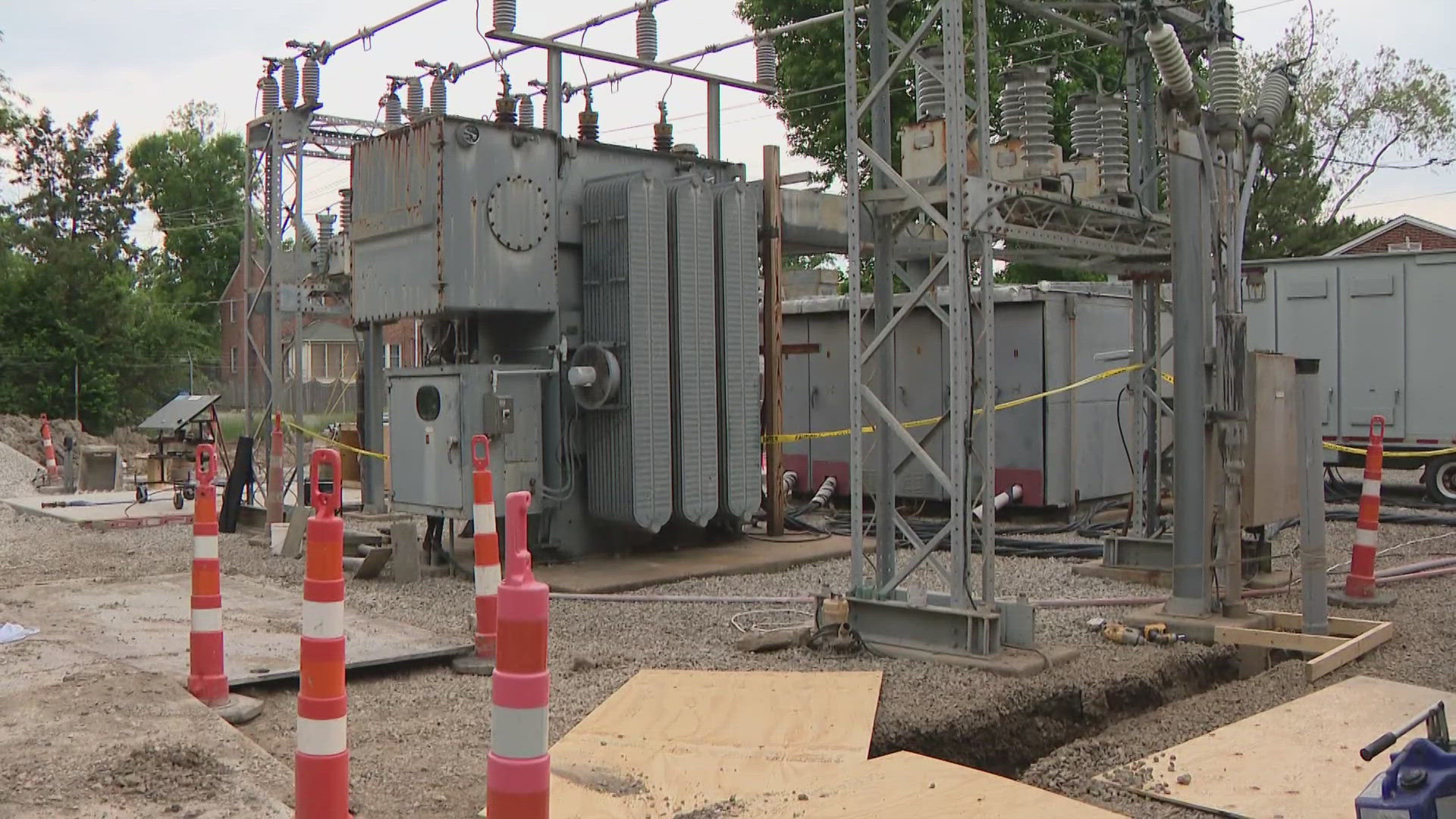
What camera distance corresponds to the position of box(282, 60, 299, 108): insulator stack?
13.5 metres

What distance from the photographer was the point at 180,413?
54.7 feet

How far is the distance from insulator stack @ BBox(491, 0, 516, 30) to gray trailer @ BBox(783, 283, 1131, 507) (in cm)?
508

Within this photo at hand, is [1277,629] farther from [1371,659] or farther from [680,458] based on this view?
[680,458]

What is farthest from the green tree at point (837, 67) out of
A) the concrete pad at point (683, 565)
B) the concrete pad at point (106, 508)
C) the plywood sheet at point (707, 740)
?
the plywood sheet at point (707, 740)

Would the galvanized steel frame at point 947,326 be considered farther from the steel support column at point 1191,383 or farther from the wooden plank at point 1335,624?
the wooden plank at point 1335,624

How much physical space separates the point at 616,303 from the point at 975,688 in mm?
4956

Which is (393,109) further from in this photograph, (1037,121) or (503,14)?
(1037,121)

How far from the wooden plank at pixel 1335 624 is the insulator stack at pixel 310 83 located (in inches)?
434

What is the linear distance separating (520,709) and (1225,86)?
6.43 m

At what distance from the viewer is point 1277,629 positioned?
292 inches

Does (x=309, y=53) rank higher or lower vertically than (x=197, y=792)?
higher

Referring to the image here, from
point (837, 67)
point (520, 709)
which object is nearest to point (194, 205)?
point (837, 67)

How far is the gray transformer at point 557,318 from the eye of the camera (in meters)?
A: 9.46

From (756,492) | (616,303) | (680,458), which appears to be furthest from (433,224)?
(756,492)
